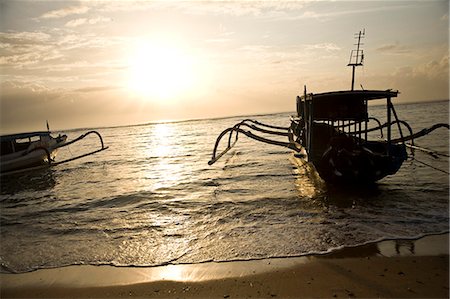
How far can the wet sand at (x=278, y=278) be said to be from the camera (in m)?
4.81

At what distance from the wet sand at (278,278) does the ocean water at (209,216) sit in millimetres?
391

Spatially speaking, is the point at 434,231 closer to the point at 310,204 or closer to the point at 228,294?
the point at 310,204

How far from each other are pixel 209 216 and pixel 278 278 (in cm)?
428

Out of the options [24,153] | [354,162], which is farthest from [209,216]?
[24,153]

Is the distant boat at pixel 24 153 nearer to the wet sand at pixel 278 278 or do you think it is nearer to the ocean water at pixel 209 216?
the ocean water at pixel 209 216

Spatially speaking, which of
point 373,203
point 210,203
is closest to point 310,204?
point 373,203

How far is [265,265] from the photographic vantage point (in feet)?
19.3

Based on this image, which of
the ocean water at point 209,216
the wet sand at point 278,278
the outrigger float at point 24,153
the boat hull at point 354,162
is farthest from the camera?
the outrigger float at point 24,153

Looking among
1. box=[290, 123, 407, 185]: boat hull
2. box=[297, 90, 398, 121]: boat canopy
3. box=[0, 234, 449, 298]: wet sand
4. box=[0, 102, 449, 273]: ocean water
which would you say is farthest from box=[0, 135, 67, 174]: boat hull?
box=[290, 123, 407, 185]: boat hull

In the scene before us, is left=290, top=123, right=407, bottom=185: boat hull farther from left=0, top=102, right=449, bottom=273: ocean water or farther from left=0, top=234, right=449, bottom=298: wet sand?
left=0, top=234, right=449, bottom=298: wet sand

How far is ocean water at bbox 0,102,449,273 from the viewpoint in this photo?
22.5 feet

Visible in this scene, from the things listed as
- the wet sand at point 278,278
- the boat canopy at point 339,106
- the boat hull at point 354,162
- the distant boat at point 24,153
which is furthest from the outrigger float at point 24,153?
the boat hull at point 354,162

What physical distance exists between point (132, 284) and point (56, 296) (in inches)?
50.8

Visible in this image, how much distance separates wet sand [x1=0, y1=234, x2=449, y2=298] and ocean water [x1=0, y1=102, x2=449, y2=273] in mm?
391
